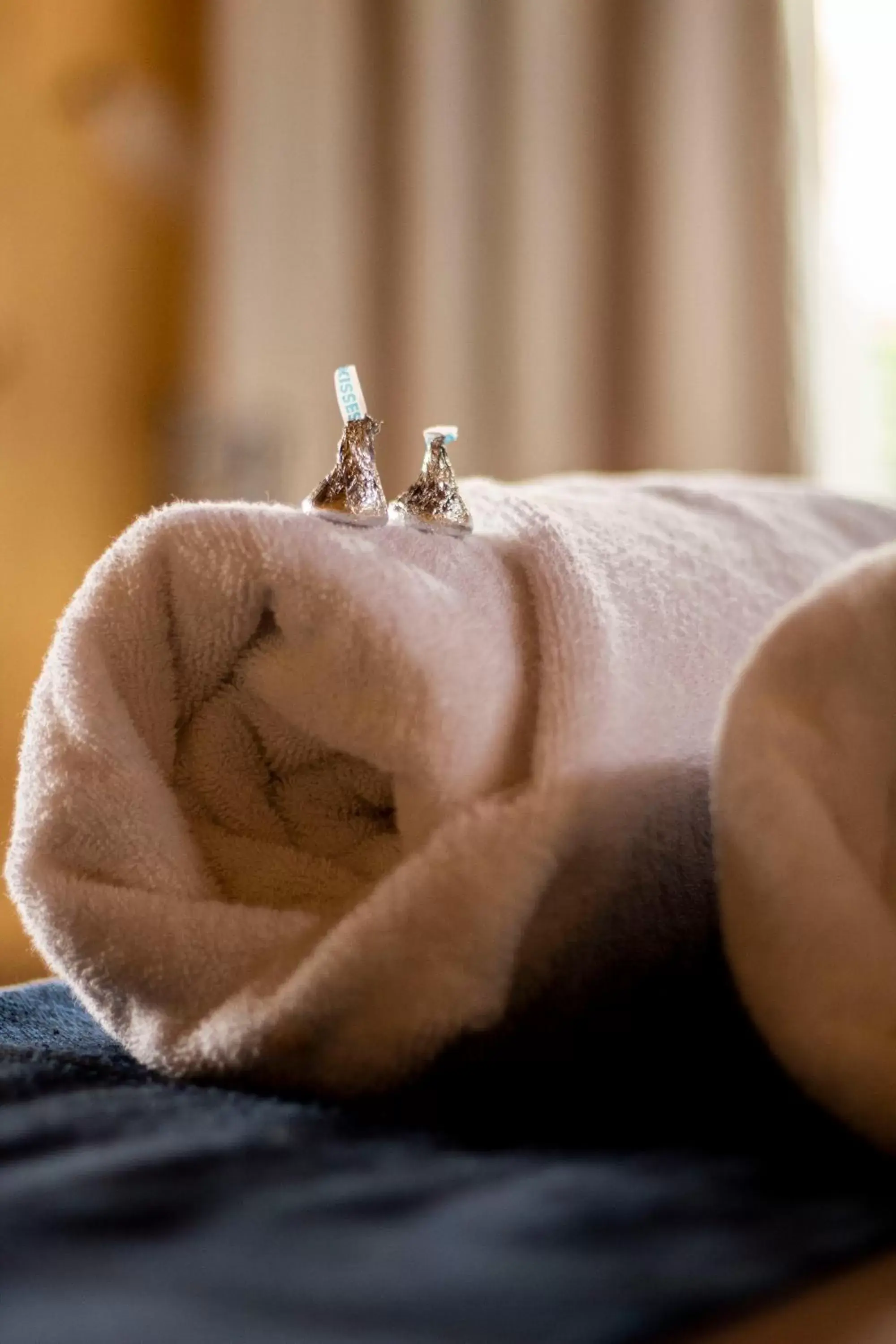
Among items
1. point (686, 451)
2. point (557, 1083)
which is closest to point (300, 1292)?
Result: point (557, 1083)

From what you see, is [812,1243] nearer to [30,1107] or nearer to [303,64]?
[30,1107]

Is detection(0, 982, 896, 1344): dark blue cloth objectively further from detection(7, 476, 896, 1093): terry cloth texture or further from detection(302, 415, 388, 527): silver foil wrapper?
detection(302, 415, 388, 527): silver foil wrapper

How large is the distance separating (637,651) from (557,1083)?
0.48 ft

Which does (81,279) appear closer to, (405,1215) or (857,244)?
(857,244)

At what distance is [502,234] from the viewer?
4.81ft

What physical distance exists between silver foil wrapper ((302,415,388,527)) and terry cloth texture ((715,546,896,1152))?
0.15 meters

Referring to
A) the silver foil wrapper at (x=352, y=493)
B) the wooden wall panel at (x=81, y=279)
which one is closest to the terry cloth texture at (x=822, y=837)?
the silver foil wrapper at (x=352, y=493)

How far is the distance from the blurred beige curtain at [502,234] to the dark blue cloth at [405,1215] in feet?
3.36

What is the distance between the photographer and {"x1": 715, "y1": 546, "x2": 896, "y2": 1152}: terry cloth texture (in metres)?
0.37

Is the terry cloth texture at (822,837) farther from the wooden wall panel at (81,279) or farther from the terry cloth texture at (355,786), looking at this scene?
the wooden wall panel at (81,279)

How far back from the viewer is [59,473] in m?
1.50

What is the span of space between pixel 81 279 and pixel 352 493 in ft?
3.73

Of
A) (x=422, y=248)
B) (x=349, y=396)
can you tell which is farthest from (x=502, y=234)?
(x=349, y=396)

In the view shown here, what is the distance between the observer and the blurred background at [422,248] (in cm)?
131
